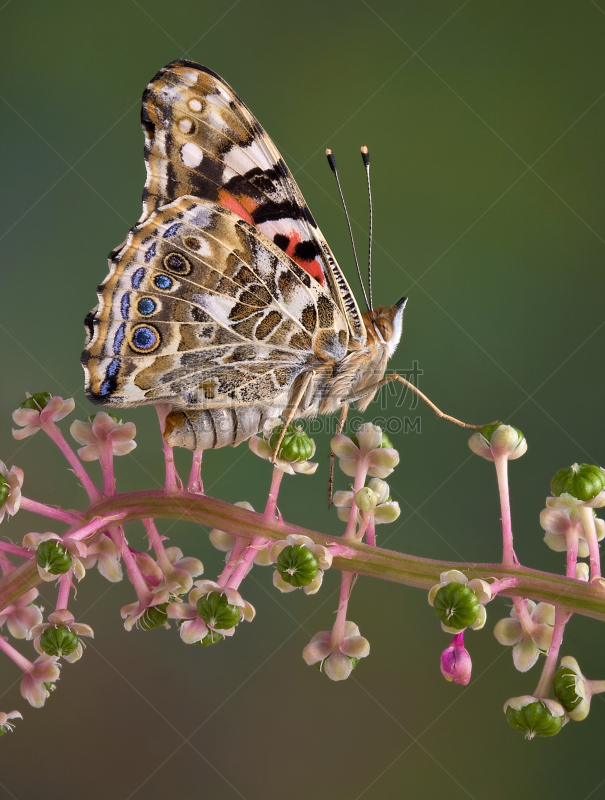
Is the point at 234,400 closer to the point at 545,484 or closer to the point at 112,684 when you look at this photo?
the point at 545,484

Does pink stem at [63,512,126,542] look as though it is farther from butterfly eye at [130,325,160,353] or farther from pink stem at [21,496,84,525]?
butterfly eye at [130,325,160,353]

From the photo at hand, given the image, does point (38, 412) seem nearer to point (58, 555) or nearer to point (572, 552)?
point (58, 555)

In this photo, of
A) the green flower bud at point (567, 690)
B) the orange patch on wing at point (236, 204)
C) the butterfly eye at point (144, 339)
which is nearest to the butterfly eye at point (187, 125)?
the orange patch on wing at point (236, 204)

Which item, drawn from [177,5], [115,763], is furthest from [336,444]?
[177,5]

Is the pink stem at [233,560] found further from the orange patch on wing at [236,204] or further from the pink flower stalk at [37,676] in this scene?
the orange patch on wing at [236,204]

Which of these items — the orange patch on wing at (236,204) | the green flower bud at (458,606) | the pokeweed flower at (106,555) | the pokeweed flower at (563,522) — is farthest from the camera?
the orange patch on wing at (236,204)

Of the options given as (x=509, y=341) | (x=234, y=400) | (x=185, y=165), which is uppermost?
(x=509, y=341)
